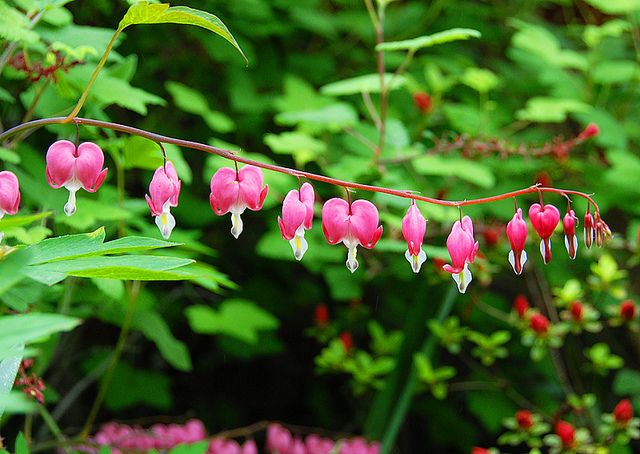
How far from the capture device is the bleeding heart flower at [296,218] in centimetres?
94

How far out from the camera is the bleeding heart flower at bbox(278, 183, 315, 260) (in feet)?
3.07

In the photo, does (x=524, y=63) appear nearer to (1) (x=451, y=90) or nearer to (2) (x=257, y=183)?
(1) (x=451, y=90)

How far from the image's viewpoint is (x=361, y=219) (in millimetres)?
946

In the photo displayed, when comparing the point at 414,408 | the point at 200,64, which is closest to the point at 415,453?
the point at 414,408

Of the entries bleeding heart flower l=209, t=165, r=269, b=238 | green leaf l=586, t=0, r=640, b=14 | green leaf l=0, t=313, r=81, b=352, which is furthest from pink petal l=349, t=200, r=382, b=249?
green leaf l=586, t=0, r=640, b=14

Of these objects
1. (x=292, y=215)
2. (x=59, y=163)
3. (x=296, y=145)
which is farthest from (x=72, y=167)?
(x=296, y=145)

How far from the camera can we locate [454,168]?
1.89 metres

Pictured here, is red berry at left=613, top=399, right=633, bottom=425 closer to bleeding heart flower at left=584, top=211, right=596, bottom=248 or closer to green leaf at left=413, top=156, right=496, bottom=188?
green leaf at left=413, top=156, right=496, bottom=188

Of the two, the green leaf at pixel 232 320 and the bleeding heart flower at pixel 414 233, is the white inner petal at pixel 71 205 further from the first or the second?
the green leaf at pixel 232 320

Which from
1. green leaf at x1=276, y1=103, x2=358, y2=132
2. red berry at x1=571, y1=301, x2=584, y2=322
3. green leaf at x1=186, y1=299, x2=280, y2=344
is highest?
green leaf at x1=276, y1=103, x2=358, y2=132

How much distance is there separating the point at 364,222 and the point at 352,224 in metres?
0.01

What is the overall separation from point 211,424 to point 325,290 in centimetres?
61

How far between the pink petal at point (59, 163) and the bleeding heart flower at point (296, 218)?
0.80 feet

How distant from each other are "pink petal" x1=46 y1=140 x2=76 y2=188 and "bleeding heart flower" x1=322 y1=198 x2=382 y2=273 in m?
0.30
